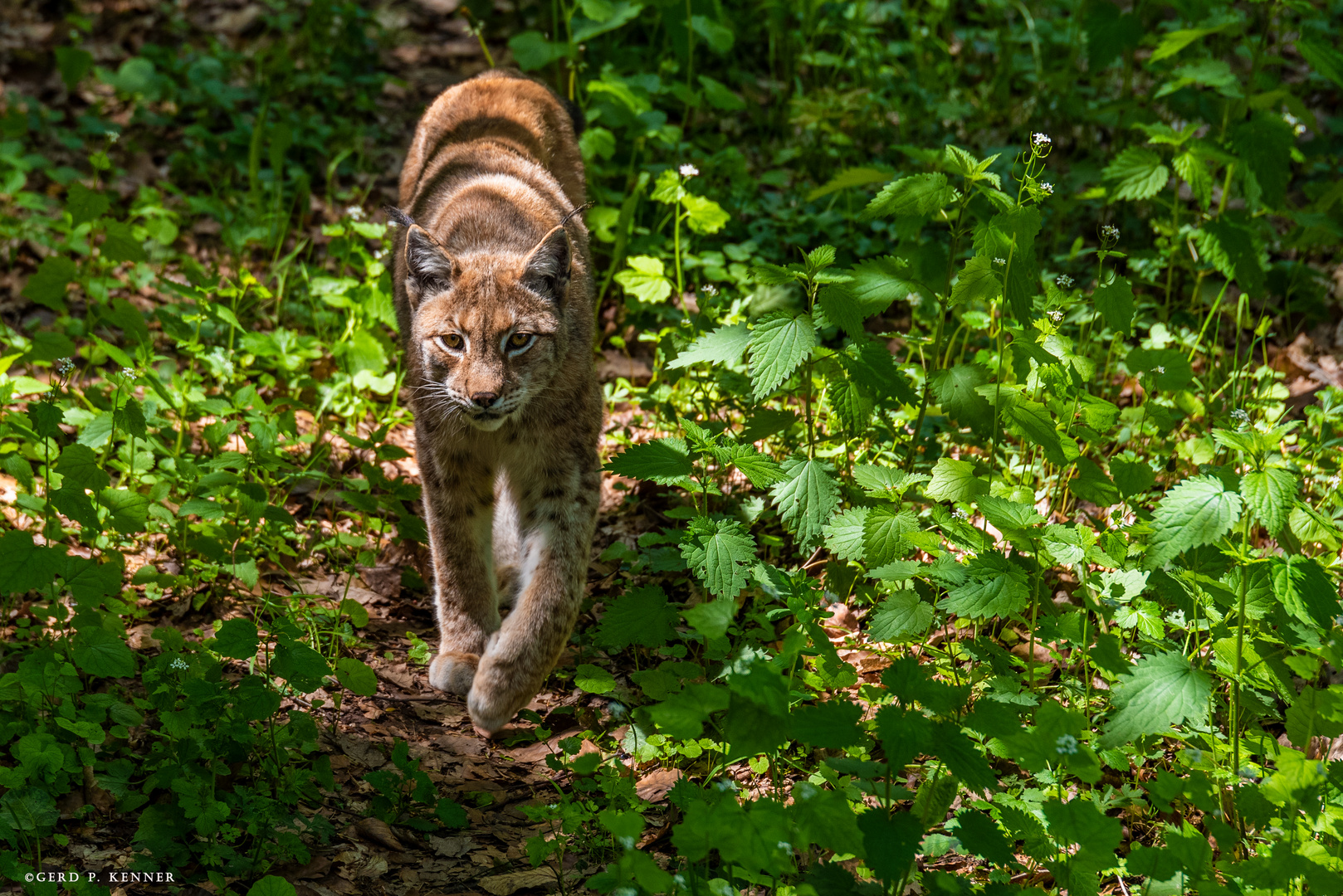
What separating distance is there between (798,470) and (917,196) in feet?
3.39

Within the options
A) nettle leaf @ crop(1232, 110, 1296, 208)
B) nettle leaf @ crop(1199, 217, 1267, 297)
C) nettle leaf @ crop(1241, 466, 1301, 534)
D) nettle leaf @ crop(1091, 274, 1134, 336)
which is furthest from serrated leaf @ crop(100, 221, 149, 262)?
nettle leaf @ crop(1232, 110, 1296, 208)

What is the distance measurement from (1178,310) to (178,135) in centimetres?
646

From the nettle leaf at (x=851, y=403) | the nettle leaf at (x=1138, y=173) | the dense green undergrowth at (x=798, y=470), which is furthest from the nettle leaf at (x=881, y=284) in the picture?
the nettle leaf at (x=1138, y=173)

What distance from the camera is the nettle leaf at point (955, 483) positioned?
3.66 m

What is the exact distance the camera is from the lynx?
388 cm

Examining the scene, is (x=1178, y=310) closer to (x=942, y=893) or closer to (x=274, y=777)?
(x=942, y=893)

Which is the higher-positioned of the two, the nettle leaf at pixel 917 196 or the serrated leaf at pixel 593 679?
the nettle leaf at pixel 917 196

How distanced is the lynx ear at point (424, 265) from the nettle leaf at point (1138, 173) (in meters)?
3.04

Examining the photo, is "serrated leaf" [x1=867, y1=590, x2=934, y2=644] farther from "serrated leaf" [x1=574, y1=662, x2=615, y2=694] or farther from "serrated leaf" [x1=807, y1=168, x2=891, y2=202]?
"serrated leaf" [x1=807, y1=168, x2=891, y2=202]

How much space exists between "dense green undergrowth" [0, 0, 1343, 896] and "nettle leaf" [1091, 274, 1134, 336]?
0.02 m

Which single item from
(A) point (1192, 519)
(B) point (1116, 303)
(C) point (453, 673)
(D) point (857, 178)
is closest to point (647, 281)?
(D) point (857, 178)

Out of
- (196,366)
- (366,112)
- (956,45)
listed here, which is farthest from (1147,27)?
(196,366)

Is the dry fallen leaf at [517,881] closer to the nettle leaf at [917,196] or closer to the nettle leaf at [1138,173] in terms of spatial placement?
the nettle leaf at [917,196]

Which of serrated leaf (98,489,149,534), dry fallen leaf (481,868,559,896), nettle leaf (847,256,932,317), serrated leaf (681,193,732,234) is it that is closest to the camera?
dry fallen leaf (481,868,559,896)
